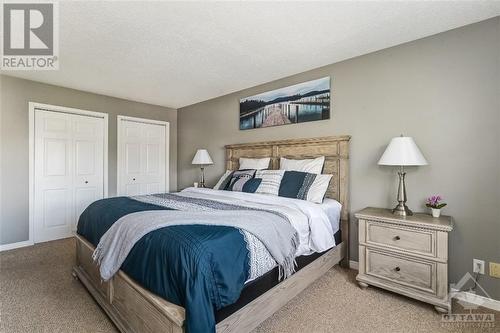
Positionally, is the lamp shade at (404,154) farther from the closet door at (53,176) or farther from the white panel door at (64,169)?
the closet door at (53,176)

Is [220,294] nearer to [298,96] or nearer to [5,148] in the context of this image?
[298,96]

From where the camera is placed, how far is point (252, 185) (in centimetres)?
294

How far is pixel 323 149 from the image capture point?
2.95 metres

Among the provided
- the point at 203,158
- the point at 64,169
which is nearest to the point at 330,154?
the point at 203,158

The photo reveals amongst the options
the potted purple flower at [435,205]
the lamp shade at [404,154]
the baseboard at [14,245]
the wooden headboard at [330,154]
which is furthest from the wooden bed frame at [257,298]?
the baseboard at [14,245]

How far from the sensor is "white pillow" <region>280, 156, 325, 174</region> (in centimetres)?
283

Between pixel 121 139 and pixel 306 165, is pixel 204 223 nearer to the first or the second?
pixel 306 165

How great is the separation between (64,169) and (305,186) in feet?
12.1

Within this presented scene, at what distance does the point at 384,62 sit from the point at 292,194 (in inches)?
66.9

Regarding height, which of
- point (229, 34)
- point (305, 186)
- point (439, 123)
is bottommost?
point (305, 186)

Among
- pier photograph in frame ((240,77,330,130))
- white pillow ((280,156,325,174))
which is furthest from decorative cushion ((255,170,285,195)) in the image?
pier photograph in frame ((240,77,330,130))

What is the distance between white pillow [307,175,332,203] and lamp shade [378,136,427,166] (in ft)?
1.99

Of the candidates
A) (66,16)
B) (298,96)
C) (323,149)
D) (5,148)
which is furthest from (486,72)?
(5,148)

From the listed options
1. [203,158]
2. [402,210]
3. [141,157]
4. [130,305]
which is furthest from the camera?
[141,157]
